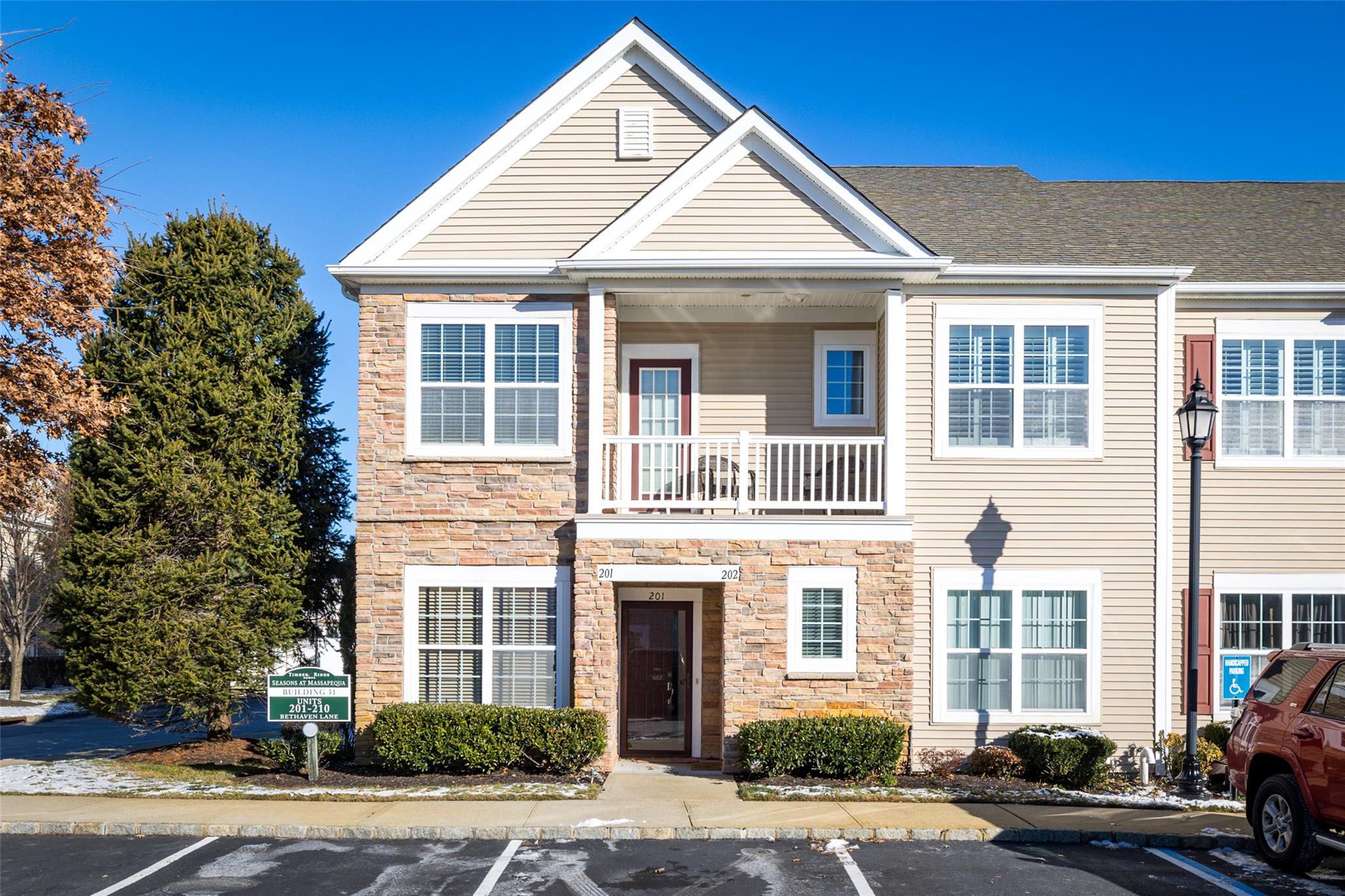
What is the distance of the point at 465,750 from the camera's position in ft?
40.5

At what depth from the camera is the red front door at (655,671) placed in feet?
47.1

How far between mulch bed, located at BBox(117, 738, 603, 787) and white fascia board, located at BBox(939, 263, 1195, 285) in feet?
26.4

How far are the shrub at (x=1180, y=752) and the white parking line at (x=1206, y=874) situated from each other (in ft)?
A: 11.5

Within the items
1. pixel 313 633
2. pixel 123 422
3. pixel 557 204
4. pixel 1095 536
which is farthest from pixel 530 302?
pixel 1095 536

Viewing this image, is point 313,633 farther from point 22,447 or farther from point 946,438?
point 946,438

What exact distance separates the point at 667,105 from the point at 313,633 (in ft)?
32.1

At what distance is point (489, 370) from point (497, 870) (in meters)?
6.80

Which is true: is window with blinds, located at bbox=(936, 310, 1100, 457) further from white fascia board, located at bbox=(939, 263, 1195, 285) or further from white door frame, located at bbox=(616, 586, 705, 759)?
white door frame, located at bbox=(616, 586, 705, 759)

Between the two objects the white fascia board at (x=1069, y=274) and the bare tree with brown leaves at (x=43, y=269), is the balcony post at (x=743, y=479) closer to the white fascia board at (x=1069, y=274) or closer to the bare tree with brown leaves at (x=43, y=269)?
the white fascia board at (x=1069, y=274)

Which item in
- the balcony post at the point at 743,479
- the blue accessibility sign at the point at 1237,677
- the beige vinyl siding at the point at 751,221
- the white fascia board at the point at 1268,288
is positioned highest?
the beige vinyl siding at the point at 751,221

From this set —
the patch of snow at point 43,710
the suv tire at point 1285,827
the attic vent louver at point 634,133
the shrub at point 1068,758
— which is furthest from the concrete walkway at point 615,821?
the patch of snow at point 43,710

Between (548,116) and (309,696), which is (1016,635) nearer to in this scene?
(309,696)

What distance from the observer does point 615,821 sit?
404 inches

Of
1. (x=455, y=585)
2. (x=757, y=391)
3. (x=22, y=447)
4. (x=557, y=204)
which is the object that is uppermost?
(x=557, y=204)
